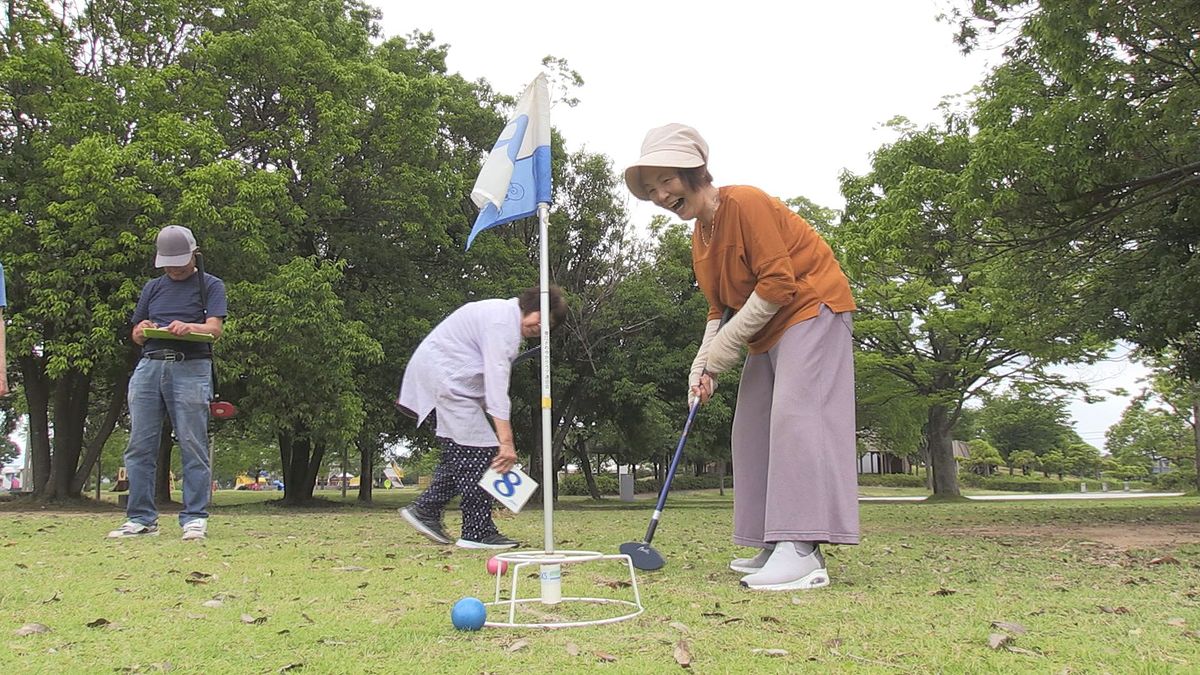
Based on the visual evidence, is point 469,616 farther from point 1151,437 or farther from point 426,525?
point 1151,437

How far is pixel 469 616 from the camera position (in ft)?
8.98

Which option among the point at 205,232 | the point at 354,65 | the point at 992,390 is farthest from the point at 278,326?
the point at 992,390

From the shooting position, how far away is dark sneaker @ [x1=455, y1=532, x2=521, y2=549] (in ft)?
18.2

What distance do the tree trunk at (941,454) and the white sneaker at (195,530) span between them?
76.6ft

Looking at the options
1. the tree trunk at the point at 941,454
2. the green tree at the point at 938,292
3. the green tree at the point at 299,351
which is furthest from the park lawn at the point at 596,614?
the tree trunk at the point at 941,454

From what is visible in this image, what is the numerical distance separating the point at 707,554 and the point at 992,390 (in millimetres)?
23583

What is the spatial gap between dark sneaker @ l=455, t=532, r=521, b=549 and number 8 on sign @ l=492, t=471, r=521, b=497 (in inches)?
48.5

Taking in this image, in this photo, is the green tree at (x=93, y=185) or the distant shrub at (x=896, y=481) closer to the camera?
the green tree at (x=93, y=185)

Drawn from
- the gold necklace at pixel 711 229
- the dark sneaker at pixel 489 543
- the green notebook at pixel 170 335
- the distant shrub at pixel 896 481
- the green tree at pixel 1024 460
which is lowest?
the distant shrub at pixel 896 481

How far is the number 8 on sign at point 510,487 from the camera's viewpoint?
4.32 meters

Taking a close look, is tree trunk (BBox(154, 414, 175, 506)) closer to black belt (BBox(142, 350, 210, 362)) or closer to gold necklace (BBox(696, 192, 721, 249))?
black belt (BBox(142, 350, 210, 362))

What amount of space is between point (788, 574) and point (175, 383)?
14.6ft

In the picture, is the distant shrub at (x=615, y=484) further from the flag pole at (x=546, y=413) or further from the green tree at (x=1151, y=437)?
the flag pole at (x=546, y=413)

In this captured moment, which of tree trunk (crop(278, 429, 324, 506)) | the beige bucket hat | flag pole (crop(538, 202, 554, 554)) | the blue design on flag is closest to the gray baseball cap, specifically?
the blue design on flag
